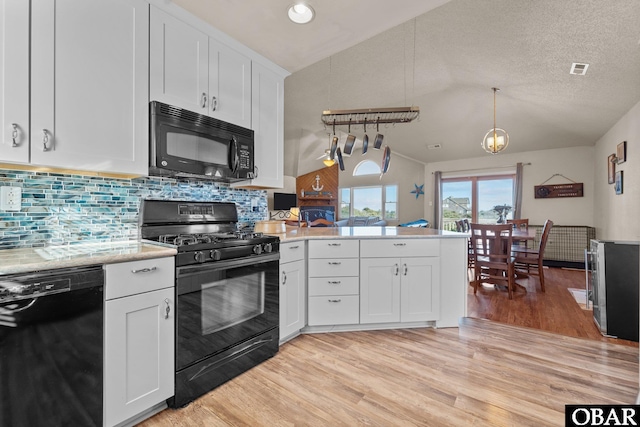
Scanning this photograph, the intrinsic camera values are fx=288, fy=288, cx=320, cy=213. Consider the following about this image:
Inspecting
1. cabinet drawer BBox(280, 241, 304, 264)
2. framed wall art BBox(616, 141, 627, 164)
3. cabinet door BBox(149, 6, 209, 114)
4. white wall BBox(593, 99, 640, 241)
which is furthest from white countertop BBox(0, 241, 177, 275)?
framed wall art BBox(616, 141, 627, 164)

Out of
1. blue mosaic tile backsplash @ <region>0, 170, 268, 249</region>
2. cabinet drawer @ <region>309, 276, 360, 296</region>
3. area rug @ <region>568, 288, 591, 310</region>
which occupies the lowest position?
area rug @ <region>568, 288, 591, 310</region>

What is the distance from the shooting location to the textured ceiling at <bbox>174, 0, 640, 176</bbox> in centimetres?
205

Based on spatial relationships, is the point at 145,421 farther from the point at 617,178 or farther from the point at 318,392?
the point at 617,178

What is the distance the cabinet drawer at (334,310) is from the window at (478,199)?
5.61m

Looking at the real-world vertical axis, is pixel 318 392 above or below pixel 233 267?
below

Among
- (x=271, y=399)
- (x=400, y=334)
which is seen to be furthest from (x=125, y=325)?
(x=400, y=334)

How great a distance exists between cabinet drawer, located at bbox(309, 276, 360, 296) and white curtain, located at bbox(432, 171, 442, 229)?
5.66 metres

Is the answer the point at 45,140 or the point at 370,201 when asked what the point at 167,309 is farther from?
the point at 370,201

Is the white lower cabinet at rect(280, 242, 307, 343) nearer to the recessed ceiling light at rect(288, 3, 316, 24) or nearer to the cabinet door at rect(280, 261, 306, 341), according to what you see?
the cabinet door at rect(280, 261, 306, 341)

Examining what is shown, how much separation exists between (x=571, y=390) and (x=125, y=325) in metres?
2.47

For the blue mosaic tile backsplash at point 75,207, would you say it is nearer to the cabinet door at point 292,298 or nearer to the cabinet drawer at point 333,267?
the cabinet door at point 292,298

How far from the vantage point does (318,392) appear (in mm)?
1685

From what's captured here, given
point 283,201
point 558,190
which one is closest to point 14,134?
point 283,201

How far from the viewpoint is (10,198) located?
1431mm
